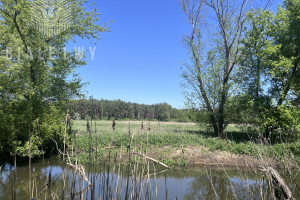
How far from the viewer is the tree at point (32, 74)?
12.4m

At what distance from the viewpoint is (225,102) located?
795 inches

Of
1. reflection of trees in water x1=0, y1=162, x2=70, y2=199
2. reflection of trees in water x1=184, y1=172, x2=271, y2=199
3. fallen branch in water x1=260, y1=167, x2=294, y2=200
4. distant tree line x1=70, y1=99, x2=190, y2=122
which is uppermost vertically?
distant tree line x1=70, y1=99, x2=190, y2=122

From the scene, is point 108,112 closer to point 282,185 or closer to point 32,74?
point 32,74

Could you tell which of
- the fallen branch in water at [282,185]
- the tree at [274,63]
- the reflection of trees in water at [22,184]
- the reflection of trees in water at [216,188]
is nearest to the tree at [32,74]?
the reflection of trees in water at [22,184]

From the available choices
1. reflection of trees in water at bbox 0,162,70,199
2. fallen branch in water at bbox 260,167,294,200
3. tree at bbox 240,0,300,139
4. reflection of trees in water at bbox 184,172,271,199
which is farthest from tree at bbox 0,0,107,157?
tree at bbox 240,0,300,139

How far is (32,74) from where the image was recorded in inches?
539

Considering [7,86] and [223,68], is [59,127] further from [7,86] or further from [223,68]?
[223,68]

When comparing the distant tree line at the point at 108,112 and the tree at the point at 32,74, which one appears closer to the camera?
the distant tree line at the point at 108,112

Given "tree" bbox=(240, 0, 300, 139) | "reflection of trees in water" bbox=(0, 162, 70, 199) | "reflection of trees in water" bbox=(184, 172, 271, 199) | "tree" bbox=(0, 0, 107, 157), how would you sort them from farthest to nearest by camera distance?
"tree" bbox=(240, 0, 300, 139), "tree" bbox=(0, 0, 107, 157), "reflection of trees in water" bbox=(184, 172, 271, 199), "reflection of trees in water" bbox=(0, 162, 70, 199)

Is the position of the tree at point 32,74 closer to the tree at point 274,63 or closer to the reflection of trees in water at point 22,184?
the reflection of trees in water at point 22,184

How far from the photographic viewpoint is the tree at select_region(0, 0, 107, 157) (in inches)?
489

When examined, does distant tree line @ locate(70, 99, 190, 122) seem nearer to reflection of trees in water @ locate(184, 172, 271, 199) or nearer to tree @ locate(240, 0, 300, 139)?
reflection of trees in water @ locate(184, 172, 271, 199)

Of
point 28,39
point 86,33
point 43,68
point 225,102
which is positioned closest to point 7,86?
point 43,68

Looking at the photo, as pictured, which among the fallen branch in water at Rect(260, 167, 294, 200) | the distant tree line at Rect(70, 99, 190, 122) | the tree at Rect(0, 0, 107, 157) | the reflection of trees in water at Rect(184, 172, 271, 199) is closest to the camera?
the fallen branch in water at Rect(260, 167, 294, 200)
